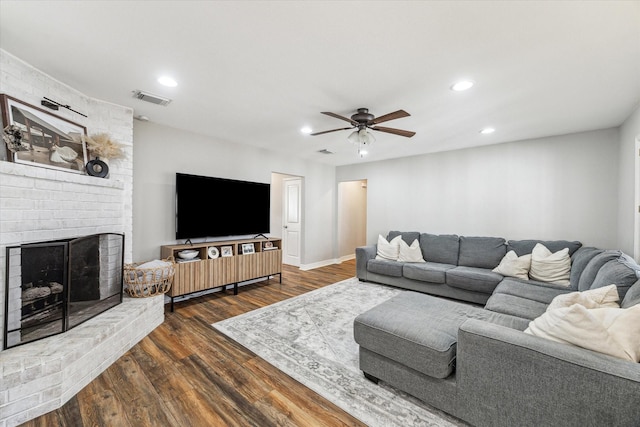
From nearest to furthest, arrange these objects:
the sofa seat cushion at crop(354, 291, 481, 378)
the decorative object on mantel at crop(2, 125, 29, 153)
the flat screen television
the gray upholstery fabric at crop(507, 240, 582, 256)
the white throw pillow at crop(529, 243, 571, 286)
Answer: the sofa seat cushion at crop(354, 291, 481, 378), the decorative object on mantel at crop(2, 125, 29, 153), the white throw pillow at crop(529, 243, 571, 286), the gray upholstery fabric at crop(507, 240, 582, 256), the flat screen television

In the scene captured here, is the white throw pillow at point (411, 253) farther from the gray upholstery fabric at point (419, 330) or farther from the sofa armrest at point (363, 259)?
the gray upholstery fabric at point (419, 330)

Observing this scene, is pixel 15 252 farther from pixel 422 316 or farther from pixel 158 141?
pixel 422 316

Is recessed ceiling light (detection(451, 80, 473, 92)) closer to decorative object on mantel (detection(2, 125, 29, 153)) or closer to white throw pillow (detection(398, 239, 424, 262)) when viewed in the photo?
white throw pillow (detection(398, 239, 424, 262))

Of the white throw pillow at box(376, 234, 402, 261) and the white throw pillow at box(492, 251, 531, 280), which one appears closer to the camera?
the white throw pillow at box(492, 251, 531, 280)

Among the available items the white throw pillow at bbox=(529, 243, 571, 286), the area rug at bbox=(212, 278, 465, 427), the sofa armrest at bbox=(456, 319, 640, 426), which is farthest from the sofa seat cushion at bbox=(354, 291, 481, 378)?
the white throw pillow at bbox=(529, 243, 571, 286)

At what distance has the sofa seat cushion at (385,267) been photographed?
171 inches

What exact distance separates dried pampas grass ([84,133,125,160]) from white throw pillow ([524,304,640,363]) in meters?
3.97

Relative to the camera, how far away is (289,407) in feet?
5.74

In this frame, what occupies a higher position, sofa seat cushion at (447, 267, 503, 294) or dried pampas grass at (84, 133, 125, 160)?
dried pampas grass at (84, 133, 125, 160)

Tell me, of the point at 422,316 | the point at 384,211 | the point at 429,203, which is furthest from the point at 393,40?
the point at 384,211

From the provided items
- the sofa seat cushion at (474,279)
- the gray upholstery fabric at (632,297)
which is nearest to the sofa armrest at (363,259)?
the sofa seat cushion at (474,279)

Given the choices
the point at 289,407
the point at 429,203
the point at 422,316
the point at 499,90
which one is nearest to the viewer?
the point at 289,407

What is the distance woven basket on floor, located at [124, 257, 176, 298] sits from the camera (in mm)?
2805

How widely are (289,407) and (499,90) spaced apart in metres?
3.24
